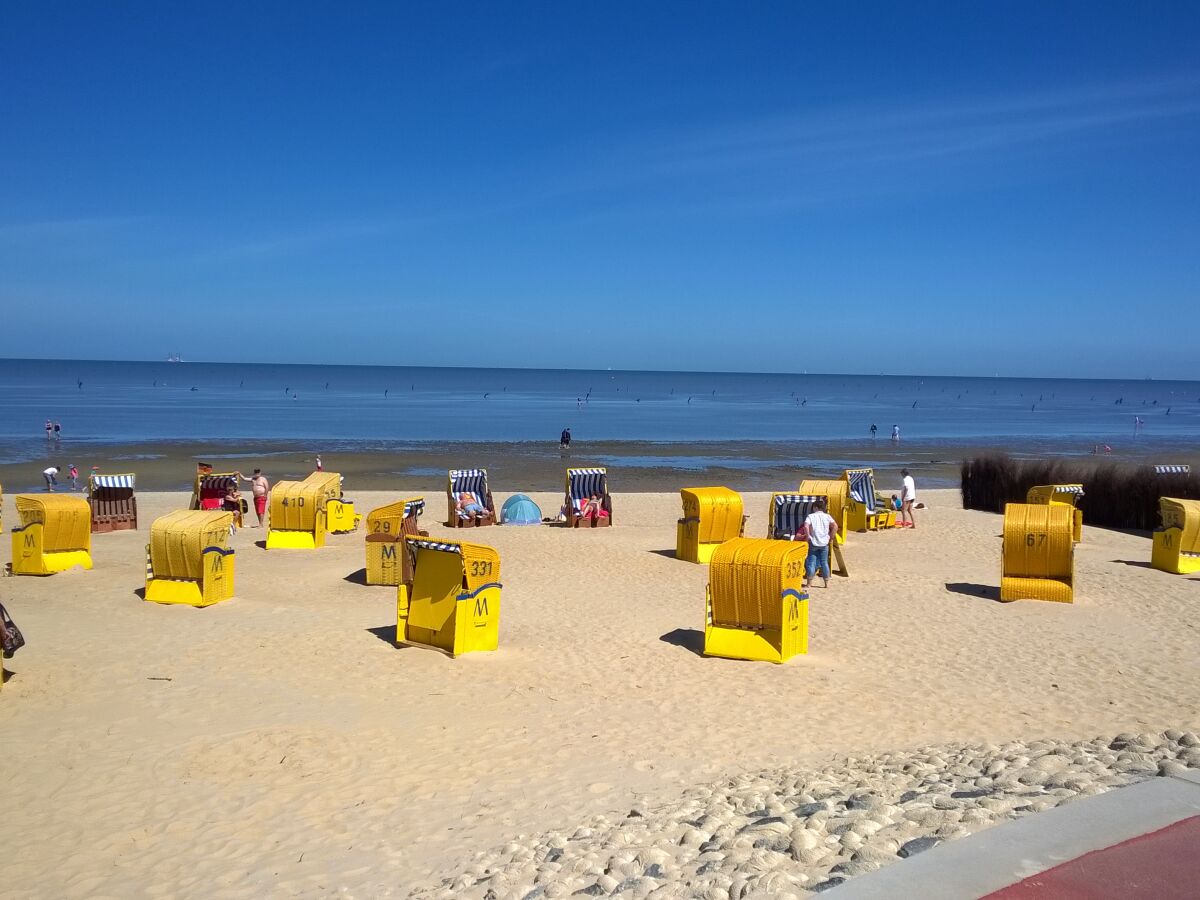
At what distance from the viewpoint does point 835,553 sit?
1661 centimetres

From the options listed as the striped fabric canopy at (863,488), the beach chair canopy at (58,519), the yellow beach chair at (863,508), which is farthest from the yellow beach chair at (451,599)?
the striped fabric canopy at (863,488)

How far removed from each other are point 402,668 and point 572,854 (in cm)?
515

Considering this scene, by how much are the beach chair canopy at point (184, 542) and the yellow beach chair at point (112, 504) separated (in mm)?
8509

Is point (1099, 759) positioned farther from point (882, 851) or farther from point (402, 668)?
point (402, 668)

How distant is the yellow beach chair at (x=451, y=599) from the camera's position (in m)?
11.2

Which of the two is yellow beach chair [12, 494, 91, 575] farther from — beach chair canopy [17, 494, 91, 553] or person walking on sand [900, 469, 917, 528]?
person walking on sand [900, 469, 917, 528]

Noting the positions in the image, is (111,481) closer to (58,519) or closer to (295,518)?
(295,518)

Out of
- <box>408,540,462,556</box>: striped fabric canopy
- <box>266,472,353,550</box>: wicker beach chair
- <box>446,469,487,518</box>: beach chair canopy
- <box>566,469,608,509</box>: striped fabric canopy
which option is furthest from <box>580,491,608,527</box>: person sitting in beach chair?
<box>408,540,462,556</box>: striped fabric canopy

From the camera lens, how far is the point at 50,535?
1573 centimetres

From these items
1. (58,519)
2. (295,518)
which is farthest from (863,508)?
(58,519)

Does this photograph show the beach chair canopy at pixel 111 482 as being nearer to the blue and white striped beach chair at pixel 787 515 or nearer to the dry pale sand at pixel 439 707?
the dry pale sand at pixel 439 707

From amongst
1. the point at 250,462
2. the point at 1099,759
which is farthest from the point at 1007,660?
the point at 250,462

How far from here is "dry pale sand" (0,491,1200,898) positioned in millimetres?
6715

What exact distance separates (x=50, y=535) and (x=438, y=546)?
8.04 meters
